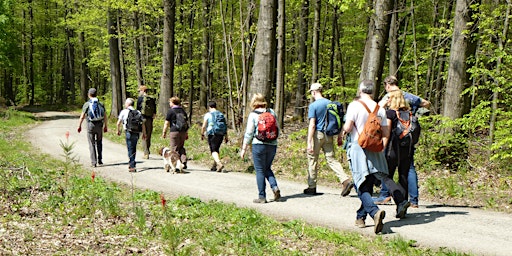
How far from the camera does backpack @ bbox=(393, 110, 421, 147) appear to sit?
6738 millimetres

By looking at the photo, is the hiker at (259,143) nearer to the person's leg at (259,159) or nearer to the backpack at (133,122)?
the person's leg at (259,159)

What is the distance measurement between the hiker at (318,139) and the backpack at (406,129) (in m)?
1.23

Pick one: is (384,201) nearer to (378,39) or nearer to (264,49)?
(378,39)

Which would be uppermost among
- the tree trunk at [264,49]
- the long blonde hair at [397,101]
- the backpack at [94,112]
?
the tree trunk at [264,49]

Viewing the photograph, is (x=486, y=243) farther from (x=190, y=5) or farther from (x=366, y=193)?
(x=190, y=5)

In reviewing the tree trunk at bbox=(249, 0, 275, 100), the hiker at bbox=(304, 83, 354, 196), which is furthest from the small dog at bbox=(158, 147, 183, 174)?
the hiker at bbox=(304, 83, 354, 196)

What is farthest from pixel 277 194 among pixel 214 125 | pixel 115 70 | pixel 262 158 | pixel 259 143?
pixel 115 70

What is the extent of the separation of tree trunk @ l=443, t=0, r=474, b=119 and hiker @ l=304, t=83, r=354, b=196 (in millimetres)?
4695

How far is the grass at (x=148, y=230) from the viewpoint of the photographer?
18.2ft

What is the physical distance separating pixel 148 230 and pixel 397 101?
430cm

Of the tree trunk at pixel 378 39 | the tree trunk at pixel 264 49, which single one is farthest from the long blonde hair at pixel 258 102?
the tree trunk at pixel 264 49

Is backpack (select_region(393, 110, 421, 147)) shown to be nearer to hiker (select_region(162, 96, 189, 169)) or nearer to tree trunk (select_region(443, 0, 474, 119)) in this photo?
tree trunk (select_region(443, 0, 474, 119))

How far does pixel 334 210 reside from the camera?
24.2ft

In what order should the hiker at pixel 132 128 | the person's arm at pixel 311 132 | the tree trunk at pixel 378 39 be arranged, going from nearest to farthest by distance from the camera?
the person's arm at pixel 311 132 → the tree trunk at pixel 378 39 → the hiker at pixel 132 128
